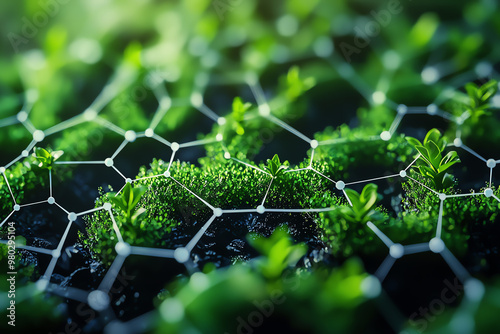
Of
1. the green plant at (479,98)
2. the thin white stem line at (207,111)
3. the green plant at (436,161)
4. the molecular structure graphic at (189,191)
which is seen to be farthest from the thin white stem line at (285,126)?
the green plant at (479,98)

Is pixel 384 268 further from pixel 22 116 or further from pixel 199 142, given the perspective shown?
pixel 22 116

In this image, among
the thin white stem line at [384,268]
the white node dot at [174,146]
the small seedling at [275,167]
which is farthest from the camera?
the white node dot at [174,146]

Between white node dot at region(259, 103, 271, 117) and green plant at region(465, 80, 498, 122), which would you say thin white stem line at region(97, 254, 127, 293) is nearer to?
white node dot at region(259, 103, 271, 117)

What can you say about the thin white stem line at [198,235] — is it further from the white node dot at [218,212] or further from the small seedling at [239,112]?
the small seedling at [239,112]

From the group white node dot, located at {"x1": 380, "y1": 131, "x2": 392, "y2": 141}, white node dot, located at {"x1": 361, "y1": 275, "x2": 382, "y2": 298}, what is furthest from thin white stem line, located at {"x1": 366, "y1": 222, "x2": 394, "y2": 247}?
white node dot, located at {"x1": 380, "y1": 131, "x2": 392, "y2": 141}

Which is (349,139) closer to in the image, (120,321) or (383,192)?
(383,192)

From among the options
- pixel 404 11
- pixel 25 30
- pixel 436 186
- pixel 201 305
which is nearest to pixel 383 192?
pixel 436 186

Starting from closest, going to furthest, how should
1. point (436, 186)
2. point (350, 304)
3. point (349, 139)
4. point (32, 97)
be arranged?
point (350, 304)
point (436, 186)
point (349, 139)
point (32, 97)
